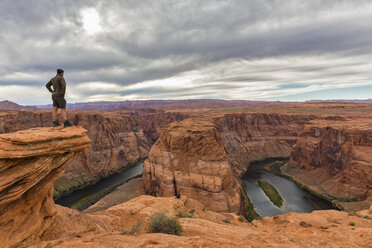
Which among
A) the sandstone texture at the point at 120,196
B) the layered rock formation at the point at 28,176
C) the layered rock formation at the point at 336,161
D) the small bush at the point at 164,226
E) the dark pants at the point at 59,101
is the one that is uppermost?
the dark pants at the point at 59,101

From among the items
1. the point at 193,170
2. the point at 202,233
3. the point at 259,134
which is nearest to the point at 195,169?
the point at 193,170

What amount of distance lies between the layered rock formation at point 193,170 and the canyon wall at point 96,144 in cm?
2973

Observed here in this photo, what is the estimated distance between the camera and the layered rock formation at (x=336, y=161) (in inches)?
1523

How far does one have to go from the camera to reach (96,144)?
67.6 metres

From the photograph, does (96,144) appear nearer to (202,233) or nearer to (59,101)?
(59,101)

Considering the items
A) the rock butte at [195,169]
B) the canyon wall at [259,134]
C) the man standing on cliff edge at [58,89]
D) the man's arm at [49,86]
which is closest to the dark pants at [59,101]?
the man standing on cliff edge at [58,89]

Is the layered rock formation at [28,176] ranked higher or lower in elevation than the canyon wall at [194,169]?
higher

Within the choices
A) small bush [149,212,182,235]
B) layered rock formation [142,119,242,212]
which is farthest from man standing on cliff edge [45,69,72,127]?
layered rock formation [142,119,242,212]

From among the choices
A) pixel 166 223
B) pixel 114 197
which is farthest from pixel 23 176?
pixel 114 197

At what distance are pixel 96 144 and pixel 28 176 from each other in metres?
67.2

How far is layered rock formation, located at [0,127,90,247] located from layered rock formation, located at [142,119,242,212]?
1039 inches

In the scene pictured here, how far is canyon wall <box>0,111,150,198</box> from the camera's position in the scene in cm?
5167

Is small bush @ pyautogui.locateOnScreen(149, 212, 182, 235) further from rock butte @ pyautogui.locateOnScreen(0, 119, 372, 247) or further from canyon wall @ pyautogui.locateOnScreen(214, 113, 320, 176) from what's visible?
canyon wall @ pyautogui.locateOnScreen(214, 113, 320, 176)

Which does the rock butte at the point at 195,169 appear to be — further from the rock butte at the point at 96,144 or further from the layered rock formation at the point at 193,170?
the rock butte at the point at 96,144
